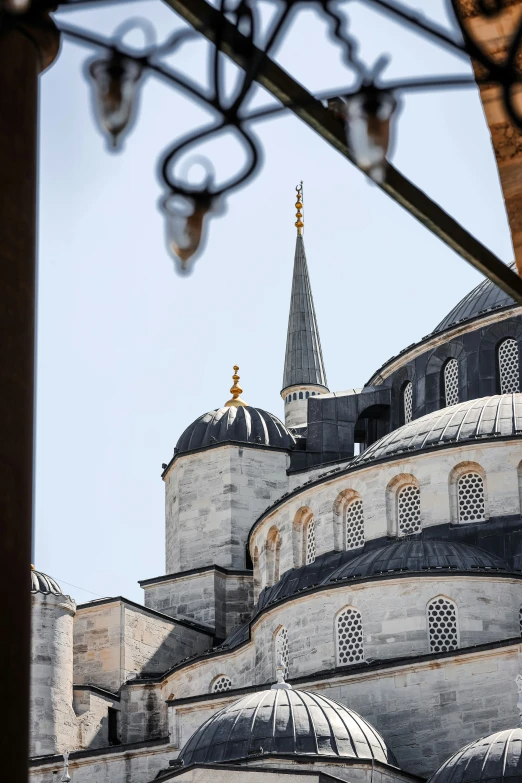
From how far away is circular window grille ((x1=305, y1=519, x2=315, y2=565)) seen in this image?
107 feet

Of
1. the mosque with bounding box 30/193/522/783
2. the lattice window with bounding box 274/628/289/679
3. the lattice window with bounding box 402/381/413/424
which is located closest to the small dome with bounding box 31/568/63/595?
the mosque with bounding box 30/193/522/783

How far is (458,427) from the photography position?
32375mm

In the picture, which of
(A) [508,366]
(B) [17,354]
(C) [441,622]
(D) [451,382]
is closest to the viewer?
(B) [17,354]

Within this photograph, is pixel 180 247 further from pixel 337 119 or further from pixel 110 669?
pixel 110 669

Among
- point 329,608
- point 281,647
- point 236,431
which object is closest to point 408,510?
point 329,608

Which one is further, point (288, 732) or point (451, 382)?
point (451, 382)

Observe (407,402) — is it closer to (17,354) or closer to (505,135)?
(505,135)

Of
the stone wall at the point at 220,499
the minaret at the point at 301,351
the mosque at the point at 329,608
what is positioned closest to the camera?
the mosque at the point at 329,608

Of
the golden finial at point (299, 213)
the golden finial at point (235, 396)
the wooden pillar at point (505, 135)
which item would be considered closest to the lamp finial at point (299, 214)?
the golden finial at point (299, 213)

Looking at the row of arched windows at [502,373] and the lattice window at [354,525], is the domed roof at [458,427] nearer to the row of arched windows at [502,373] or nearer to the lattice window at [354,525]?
the lattice window at [354,525]

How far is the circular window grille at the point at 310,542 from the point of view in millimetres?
32469

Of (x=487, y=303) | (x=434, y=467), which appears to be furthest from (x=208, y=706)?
(x=487, y=303)

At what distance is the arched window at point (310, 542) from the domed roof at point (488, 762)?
870cm

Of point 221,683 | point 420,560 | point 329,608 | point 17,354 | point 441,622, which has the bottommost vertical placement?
point 17,354
